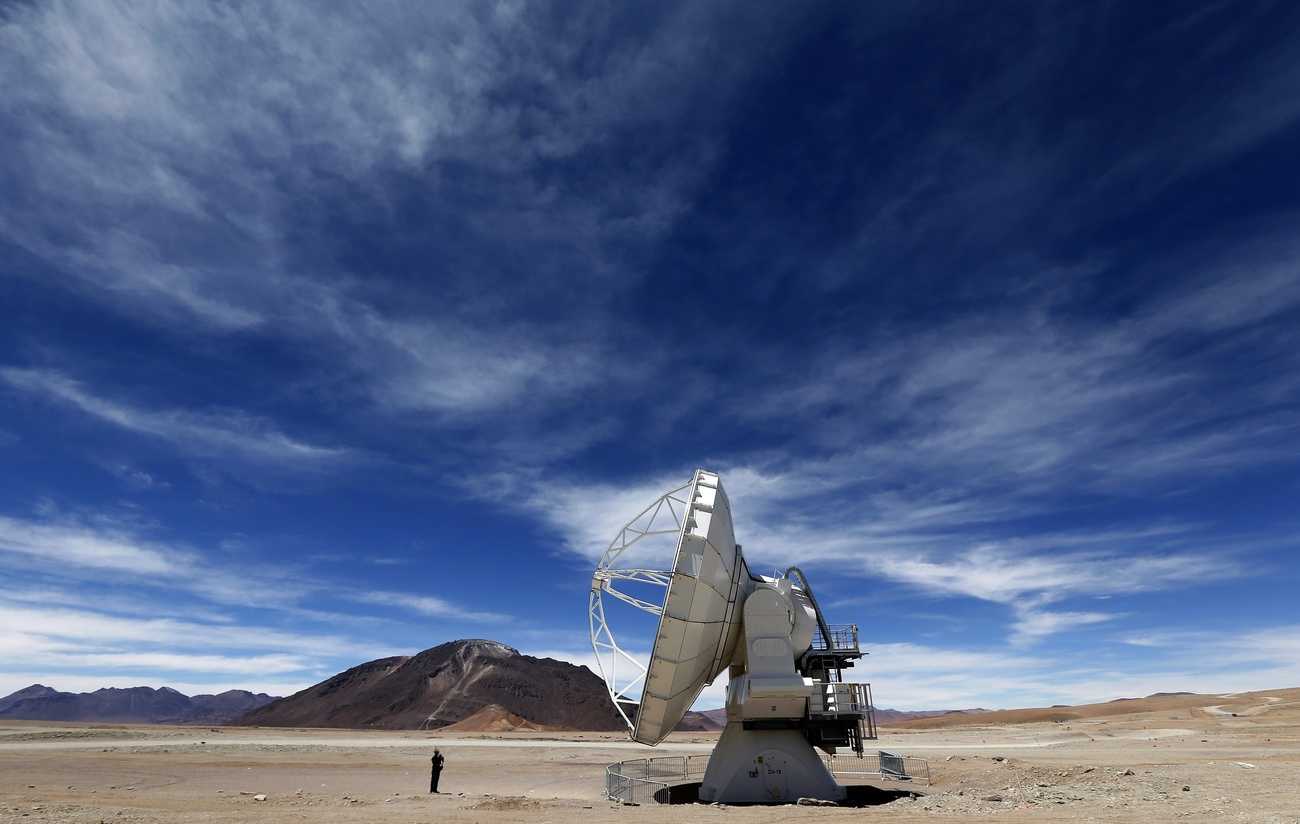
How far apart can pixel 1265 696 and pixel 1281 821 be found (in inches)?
5770

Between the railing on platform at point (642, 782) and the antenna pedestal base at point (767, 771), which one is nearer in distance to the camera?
the antenna pedestal base at point (767, 771)

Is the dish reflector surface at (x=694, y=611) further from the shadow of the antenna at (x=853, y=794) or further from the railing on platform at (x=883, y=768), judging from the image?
the railing on platform at (x=883, y=768)

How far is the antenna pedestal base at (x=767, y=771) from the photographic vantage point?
22625 millimetres

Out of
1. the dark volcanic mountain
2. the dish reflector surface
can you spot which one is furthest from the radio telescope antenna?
the dark volcanic mountain

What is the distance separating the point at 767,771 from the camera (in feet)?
74.9

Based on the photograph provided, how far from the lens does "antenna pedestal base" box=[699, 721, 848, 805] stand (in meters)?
22.6

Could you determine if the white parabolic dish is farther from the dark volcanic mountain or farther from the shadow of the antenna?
the dark volcanic mountain

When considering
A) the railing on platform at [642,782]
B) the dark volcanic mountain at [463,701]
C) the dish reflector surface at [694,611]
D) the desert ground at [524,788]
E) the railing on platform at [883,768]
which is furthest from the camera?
the dark volcanic mountain at [463,701]

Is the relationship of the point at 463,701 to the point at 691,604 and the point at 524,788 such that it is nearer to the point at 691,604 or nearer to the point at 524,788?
the point at 524,788

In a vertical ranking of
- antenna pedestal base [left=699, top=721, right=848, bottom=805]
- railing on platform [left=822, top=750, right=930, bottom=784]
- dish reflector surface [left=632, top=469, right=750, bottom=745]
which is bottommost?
railing on platform [left=822, top=750, right=930, bottom=784]

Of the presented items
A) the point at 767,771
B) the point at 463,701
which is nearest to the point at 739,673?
the point at 767,771

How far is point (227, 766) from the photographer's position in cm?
4291

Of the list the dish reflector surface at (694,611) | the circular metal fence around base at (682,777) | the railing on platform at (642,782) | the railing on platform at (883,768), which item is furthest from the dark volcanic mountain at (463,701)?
the dish reflector surface at (694,611)

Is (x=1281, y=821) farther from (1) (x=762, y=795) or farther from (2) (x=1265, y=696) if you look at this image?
(2) (x=1265, y=696)
